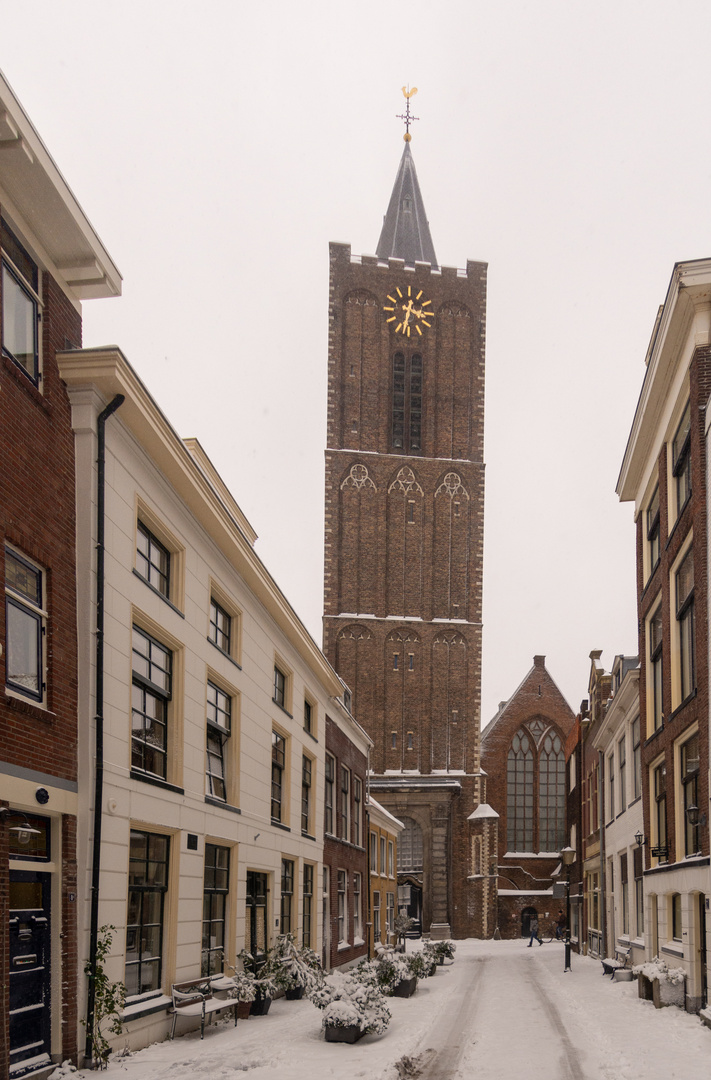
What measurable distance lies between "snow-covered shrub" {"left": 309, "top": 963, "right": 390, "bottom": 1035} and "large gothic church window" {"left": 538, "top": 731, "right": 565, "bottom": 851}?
55954 mm

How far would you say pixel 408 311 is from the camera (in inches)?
2689

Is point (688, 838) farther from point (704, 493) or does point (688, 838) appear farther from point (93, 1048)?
point (93, 1048)

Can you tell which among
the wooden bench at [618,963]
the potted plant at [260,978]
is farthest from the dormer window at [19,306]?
the wooden bench at [618,963]

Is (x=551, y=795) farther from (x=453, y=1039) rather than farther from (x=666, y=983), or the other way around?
(x=453, y=1039)

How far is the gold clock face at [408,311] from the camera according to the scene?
68.1 meters

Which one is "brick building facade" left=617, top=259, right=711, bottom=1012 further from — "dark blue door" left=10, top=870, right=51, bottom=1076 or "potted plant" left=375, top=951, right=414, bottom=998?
"dark blue door" left=10, top=870, right=51, bottom=1076

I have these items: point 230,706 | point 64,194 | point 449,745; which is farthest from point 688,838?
point 449,745

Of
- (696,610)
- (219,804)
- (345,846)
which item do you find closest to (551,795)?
(345,846)

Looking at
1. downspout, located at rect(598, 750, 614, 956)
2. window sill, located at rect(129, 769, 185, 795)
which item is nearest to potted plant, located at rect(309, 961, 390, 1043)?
window sill, located at rect(129, 769, 185, 795)

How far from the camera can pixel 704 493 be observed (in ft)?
59.2

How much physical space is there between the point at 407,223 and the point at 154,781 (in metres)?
64.7

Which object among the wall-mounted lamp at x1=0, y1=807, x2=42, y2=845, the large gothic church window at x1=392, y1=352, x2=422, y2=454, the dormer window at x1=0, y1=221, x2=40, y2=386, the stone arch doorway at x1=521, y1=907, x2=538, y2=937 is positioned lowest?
the stone arch doorway at x1=521, y1=907, x2=538, y2=937

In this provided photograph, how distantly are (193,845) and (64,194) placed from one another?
9.21 m

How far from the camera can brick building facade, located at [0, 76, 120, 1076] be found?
408 inches
